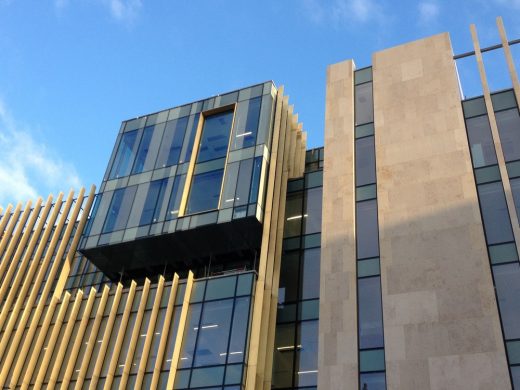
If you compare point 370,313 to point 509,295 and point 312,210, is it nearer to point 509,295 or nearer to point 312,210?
point 509,295

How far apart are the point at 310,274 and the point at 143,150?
51.7ft

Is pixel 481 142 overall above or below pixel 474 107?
below

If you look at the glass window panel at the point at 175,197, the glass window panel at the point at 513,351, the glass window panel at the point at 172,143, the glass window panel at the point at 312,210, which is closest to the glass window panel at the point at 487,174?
the glass window panel at the point at 513,351

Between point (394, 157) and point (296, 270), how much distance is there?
7906mm

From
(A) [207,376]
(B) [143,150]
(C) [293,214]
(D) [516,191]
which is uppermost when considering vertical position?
(B) [143,150]

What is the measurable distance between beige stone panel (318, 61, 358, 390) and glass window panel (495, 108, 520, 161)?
7717 mm

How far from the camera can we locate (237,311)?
98.9ft

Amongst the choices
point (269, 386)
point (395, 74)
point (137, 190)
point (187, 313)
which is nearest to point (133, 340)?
point (187, 313)

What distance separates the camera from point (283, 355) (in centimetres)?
2922

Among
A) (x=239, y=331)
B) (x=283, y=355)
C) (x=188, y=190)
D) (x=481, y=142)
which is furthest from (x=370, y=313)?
(x=188, y=190)

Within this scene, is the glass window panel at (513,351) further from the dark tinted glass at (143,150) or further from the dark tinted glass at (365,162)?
the dark tinted glass at (143,150)

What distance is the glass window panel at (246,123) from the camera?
3725cm

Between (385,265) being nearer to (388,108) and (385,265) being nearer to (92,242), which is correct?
(388,108)

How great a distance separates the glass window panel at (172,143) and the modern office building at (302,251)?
14cm
